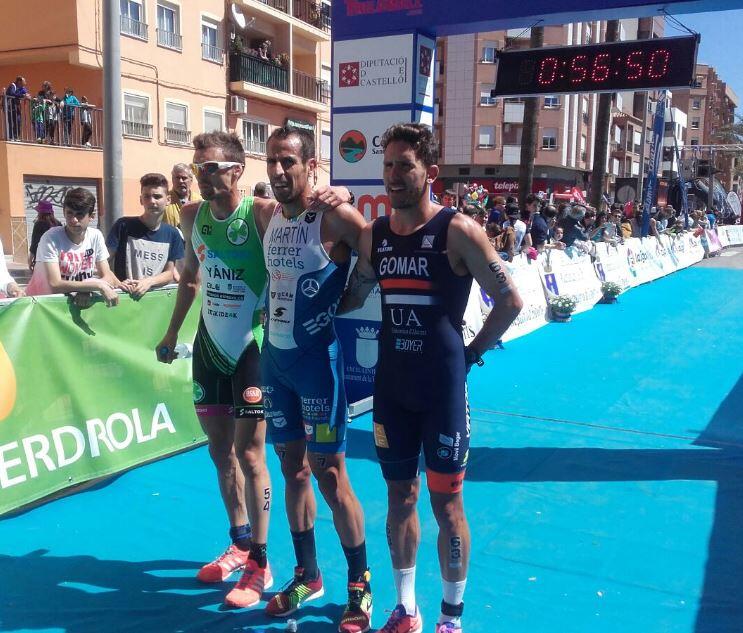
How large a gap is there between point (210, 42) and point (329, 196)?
26752 mm

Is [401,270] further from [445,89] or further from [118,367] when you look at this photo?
[445,89]

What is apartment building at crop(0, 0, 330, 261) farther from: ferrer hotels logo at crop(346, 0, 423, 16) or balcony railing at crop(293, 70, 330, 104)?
ferrer hotels logo at crop(346, 0, 423, 16)

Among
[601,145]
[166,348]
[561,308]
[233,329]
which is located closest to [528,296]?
[561,308]

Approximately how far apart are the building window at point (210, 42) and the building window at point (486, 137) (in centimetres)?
2962

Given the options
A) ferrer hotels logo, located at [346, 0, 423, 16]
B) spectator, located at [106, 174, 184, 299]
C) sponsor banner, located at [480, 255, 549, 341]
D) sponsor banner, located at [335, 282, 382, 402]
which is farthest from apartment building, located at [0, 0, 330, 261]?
spectator, located at [106, 174, 184, 299]

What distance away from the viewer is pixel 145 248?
5.66 m

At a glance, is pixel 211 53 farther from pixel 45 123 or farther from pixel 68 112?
pixel 45 123

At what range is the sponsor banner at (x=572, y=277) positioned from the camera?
13.1 metres

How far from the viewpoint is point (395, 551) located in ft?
11.0

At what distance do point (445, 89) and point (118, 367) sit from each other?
52.5 metres

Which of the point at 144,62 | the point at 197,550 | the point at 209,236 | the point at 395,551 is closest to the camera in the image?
the point at 395,551

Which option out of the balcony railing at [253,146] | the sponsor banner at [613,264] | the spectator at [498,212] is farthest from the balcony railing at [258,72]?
the sponsor banner at [613,264]

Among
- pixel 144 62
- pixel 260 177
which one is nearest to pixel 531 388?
pixel 144 62

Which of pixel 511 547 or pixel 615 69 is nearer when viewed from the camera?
pixel 511 547
